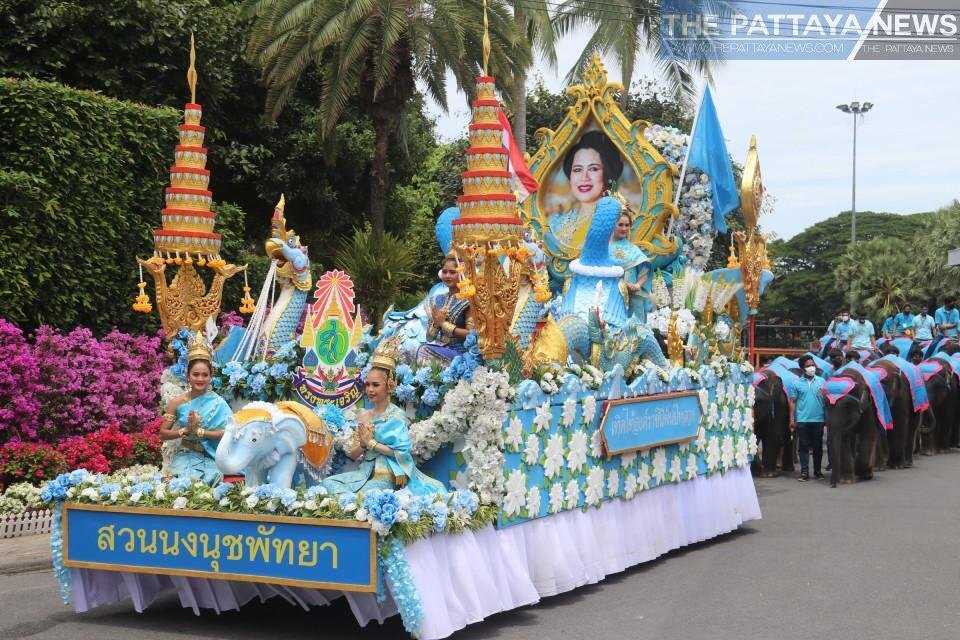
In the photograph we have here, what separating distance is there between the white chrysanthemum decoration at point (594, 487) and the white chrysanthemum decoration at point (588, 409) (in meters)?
0.43

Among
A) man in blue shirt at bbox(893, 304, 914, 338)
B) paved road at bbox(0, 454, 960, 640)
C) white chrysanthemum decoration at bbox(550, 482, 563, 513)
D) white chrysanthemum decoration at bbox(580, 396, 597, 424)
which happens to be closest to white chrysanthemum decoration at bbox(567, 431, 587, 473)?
white chrysanthemum decoration at bbox(580, 396, 597, 424)

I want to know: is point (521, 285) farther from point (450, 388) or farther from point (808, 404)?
point (808, 404)

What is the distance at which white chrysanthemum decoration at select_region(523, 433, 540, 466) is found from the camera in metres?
8.86

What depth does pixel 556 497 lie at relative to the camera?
9320mm

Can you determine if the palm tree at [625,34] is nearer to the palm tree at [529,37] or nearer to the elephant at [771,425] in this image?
the palm tree at [529,37]

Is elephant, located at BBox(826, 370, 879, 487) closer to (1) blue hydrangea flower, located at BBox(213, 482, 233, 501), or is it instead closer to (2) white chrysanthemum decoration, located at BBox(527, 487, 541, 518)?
(2) white chrysanthemum decoration, located at BBox(527, 487, 541, 518)

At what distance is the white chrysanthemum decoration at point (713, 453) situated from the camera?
40.6 ft

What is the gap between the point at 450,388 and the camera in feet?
28.4

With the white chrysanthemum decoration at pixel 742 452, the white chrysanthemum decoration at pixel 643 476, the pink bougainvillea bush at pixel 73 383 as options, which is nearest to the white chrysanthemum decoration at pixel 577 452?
the white chrysanthemum decoration at pixel 643 476

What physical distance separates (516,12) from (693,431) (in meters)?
14.6

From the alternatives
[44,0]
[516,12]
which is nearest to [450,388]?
Result: [44,0]

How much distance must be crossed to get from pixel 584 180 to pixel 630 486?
4.63 metres

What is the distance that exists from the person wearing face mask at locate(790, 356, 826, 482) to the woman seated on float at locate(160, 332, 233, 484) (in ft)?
33.4

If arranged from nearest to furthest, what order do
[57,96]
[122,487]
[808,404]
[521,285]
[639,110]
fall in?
[122,487] < [521,285] < [57,96] < [808,404] < [639,110]
